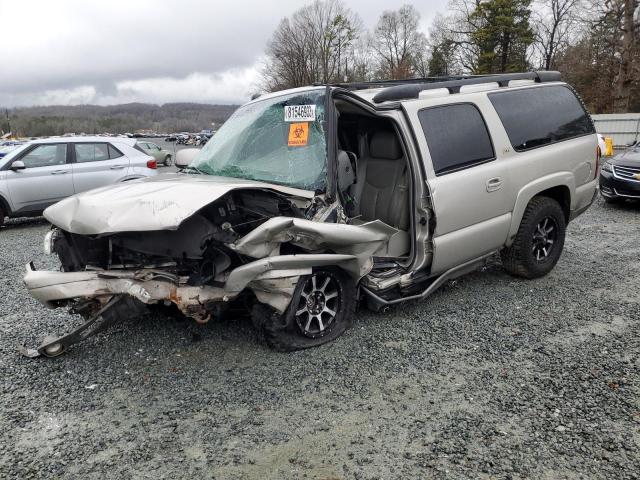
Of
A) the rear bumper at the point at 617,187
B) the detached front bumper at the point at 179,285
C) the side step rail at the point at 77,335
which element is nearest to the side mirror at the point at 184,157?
the detached front bumper at the point at 179,285

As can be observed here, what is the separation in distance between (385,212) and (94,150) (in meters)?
7.67

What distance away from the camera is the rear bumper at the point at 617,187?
899 centimetres

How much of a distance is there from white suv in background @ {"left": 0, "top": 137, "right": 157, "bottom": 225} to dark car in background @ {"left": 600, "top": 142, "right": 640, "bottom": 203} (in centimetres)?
884

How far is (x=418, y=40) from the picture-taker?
64.8m

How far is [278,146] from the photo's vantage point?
167 inches

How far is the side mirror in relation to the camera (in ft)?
17.4

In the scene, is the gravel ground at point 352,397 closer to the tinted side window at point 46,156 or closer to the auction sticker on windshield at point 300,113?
the auction sticker on windshield at point 300,113

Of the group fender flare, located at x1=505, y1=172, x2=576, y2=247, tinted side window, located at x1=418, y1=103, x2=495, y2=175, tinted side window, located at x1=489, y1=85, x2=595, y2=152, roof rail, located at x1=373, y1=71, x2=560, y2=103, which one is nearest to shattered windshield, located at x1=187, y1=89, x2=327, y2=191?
roof rail, located at x1=373, y1=71, x2=560, y2=103

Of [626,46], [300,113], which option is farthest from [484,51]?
[300,113]

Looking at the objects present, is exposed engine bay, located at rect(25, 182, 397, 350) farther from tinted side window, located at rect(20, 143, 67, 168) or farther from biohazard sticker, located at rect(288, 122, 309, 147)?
tinted side window, located at rect(20, 143, 67, 168)

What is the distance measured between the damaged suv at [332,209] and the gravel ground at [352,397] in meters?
0.32

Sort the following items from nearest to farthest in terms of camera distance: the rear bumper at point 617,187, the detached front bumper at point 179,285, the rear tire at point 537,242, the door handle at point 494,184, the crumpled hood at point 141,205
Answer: the crumpled hood at point 141,205 → the detached front bumper at point 179,285 → the door handle at point 494,184 → the rear tire at point 537,242 → the rear bumper at point 617,187

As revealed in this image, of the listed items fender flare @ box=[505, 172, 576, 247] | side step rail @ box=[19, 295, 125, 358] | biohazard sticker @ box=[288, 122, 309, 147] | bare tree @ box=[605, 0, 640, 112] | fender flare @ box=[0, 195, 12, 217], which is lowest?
side step rail @ box=[19, 295, 125, 358]

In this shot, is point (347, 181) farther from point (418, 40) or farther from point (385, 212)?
point (418, 40)
